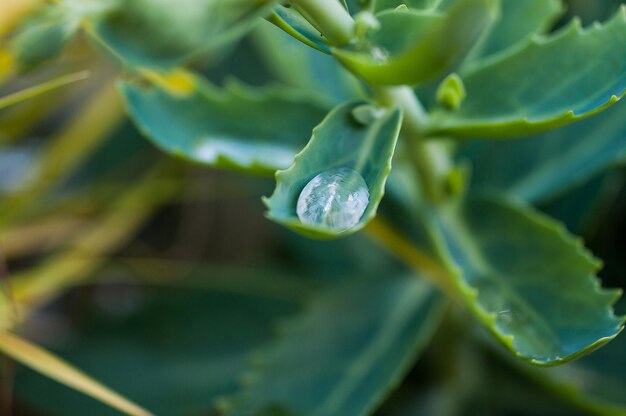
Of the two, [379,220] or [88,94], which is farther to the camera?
[88,94]

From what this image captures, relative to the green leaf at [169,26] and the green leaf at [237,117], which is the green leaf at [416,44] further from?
the green leaf at [237,117]

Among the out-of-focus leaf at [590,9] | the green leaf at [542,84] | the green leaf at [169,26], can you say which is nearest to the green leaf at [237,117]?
the green leaf at [542,84]

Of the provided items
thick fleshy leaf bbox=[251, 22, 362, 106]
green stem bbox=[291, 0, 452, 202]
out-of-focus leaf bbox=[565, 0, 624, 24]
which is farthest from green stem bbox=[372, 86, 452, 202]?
out-of-focus leaf bbox=[565, 0, 624, 24]

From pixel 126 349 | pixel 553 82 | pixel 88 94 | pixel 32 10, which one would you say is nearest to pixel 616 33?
pixel 553 82

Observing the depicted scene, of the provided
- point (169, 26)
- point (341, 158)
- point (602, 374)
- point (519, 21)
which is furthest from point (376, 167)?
point (602, 374)

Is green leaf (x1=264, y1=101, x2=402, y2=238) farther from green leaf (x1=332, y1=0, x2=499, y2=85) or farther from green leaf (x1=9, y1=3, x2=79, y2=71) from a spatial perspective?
green leaf (x1=9, y1=3, x2=79, y2=71)

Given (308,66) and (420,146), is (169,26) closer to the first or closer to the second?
(420,146)

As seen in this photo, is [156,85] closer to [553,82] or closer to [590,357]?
[553,82]
